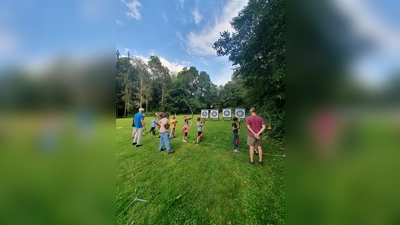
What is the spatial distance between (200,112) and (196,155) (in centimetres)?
107

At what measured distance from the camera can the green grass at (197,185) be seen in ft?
5.54

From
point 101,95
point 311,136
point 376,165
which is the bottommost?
point 376,165

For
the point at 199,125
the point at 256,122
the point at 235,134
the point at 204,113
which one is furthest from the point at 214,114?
the point at 256,122

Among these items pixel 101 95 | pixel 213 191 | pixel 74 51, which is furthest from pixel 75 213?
pixel 213 191

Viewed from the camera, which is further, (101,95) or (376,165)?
(101,95)

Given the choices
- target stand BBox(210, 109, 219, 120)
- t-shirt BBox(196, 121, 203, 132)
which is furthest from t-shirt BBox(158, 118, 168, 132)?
target stand BBox(210, 109, 219, 120)

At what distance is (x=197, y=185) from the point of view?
210 centimetres

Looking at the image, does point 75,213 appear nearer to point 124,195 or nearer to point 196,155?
point 124,195

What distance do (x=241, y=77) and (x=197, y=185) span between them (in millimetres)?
2523

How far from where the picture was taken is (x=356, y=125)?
99 cm

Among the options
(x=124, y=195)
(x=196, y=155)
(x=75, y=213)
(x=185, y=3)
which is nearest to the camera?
(x=75, y=213)

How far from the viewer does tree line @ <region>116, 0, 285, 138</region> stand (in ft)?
7.58

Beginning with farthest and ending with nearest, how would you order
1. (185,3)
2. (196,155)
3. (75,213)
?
(196,155)
(185,3)
(75,213)

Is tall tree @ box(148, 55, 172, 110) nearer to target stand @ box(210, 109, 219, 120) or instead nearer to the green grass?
the green grass
